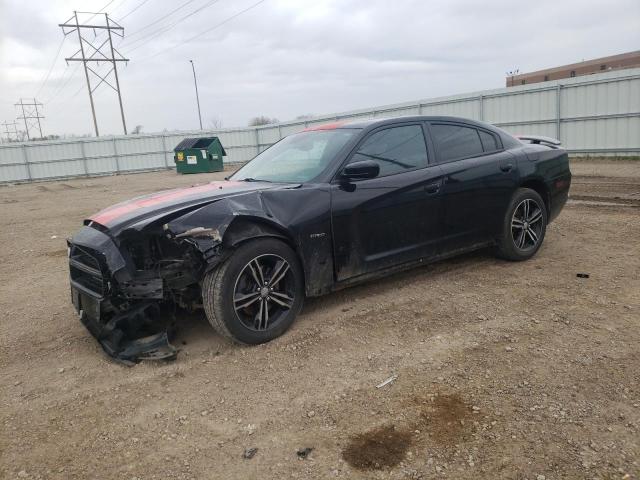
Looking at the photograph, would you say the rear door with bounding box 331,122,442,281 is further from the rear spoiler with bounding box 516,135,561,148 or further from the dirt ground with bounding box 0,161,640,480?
the rear spoiler with bounding box 516,135,561,148

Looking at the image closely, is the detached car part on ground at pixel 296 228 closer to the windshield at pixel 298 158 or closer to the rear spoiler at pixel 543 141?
the windshield at pixel 298 158

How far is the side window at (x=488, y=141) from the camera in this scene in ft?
16.7

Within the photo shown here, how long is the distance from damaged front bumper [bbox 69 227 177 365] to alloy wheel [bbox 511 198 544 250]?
143 inches

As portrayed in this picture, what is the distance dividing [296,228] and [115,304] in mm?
1366

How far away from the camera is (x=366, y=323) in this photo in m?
3.92

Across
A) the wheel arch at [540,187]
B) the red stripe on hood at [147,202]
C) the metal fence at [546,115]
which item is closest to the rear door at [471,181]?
the wheel arch at [540,187]

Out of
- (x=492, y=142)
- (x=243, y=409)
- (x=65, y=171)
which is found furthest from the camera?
(x=65, y=171)

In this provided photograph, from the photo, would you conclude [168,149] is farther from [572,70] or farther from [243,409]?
[572,70]

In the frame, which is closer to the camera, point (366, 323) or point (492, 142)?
point (366, 323)

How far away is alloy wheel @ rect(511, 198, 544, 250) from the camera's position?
522cm

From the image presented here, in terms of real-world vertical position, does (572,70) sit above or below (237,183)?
above

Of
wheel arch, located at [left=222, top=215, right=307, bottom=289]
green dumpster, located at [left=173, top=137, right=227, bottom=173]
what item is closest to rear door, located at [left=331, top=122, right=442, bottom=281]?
wheel arch, located at [left=222, top=215, right=307, bottom=289]

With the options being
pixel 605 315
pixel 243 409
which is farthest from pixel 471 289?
pixel 243 409

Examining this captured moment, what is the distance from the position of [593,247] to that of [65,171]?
31.0 m
